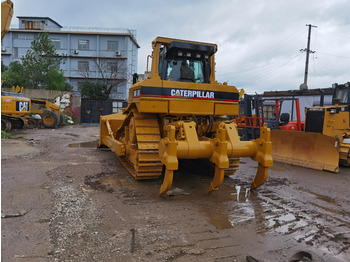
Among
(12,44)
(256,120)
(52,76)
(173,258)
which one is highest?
(12,44)

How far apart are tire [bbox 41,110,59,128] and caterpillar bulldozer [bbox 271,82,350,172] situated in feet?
45.6

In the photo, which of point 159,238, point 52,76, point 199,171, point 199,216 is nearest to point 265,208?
point 199,216

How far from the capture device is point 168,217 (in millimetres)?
3773

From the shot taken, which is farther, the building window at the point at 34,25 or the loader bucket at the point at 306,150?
the building window at the point at 34,25

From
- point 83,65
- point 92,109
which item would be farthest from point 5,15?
point 83,65

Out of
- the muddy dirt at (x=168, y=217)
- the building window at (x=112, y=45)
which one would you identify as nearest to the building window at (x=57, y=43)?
the building window at (x=112, y=45)

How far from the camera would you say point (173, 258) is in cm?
278

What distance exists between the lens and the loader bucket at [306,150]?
7.20 metres

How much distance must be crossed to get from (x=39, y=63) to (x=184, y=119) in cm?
2559

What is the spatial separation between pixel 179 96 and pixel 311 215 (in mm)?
2888

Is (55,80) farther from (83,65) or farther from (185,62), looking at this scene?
(185,62)

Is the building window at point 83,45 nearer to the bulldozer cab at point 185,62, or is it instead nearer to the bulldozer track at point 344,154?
the bulldozer cab at point 185,62

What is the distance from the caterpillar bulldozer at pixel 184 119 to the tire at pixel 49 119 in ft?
42.8

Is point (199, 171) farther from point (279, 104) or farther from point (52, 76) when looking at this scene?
point (52, 76)
